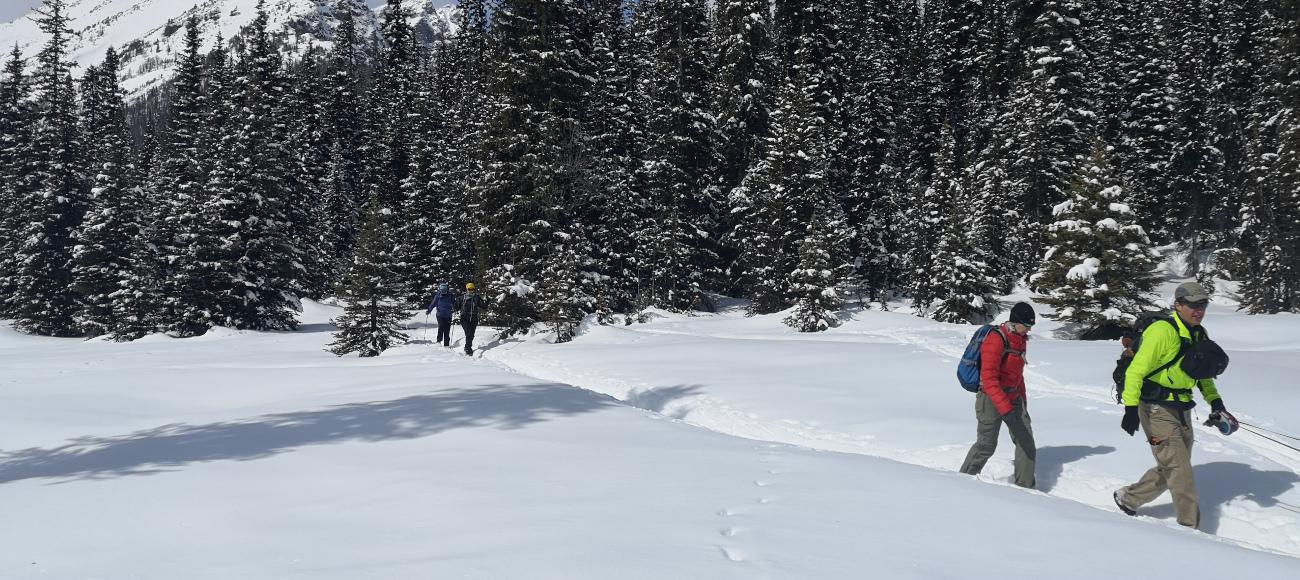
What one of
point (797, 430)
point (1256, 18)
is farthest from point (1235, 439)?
point (1256, 18)

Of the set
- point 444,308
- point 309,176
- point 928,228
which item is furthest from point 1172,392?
point 309,176

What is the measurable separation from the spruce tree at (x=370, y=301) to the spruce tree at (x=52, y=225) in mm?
23316

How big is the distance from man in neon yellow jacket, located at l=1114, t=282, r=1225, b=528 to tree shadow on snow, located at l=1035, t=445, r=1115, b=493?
1581 mm

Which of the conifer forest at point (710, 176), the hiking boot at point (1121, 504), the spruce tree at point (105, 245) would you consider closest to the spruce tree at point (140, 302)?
the conifer forest at point (710, 176)

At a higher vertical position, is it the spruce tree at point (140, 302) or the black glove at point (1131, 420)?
the spruce tree at point (140, 302)

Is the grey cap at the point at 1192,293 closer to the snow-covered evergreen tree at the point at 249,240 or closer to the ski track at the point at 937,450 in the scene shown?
the ski track at the point at 937,450

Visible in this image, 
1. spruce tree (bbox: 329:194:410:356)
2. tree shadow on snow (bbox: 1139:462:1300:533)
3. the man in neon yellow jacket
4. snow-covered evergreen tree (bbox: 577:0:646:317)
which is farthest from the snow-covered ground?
snow-covered evergreen tree (bbox: 577:0:646:317)

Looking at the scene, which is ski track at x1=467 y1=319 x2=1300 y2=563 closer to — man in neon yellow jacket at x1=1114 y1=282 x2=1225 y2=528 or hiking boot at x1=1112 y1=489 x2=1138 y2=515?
hiking boot at x1=1112 y1=489 x2=1138 y2=515

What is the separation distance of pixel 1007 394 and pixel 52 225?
46.2 metres

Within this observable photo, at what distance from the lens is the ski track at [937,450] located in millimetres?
6293

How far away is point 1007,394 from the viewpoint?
744 cm

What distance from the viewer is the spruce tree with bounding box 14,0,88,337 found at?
119 ft

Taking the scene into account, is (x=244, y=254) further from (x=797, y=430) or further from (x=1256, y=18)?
(x=1256, y=18)

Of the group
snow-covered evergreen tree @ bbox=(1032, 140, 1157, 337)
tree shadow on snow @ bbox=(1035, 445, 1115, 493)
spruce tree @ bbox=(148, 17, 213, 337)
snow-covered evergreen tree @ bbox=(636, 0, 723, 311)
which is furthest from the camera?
snow-covered evergreen tree @ bbox=(636, 0, 723, 311)
